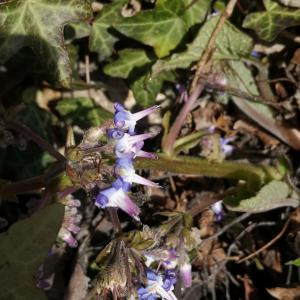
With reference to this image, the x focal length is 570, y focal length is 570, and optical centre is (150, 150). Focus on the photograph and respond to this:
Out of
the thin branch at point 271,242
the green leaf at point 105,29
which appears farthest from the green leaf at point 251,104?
the green leaf at point 105,29

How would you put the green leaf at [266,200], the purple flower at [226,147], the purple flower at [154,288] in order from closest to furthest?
the purple flower at [154,288] → the green leaf at [266,200] → the purple flower at [226,147]

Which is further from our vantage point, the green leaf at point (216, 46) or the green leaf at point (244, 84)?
the green leaf at point (244, 84)

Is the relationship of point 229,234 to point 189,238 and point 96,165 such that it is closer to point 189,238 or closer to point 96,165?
point 189,238

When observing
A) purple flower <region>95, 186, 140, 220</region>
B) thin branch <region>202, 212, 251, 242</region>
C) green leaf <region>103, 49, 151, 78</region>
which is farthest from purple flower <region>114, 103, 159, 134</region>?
thin branch <region>202, 212, 251, 242</region>

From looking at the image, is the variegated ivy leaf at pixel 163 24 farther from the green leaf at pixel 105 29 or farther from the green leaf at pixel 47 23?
the green leaf at pixel 47 23

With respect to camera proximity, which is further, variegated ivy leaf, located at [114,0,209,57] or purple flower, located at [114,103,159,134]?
variegated ivy leaf, located at [114,0,209,57]

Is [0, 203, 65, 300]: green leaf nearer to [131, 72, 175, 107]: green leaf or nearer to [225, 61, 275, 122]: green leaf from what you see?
[131, 72, 175, 107]: green leaf

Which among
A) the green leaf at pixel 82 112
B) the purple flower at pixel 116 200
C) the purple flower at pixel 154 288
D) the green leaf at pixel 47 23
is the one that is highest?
the green leaf at pixel 47 23

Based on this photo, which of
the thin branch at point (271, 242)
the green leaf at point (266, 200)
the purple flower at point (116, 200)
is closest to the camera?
the purple flower at point (116, 200)
